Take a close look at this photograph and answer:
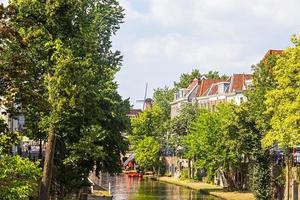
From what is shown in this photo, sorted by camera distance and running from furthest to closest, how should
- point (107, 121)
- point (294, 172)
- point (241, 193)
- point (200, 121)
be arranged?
point (200, 121) → point (241, 193) → point (294, 172) → point (107, 121)

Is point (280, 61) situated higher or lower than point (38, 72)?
higher

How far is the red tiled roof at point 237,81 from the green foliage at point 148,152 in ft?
69.1

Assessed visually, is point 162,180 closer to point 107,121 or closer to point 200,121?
point 200,121

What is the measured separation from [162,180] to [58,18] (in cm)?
7482

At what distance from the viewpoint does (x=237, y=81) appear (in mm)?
102500

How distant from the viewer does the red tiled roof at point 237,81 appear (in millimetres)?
100812

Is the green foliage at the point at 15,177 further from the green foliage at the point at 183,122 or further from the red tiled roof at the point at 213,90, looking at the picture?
the red tiled roof at the point at 213,90

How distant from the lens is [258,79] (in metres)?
56.3

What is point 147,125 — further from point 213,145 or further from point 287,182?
point 287,182

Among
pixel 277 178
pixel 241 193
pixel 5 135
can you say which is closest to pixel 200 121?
pixel 241 193

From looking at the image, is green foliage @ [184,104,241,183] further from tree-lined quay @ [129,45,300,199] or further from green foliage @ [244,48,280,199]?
green foliage @ [244,48,280,199]

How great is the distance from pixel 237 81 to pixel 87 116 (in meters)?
65.8

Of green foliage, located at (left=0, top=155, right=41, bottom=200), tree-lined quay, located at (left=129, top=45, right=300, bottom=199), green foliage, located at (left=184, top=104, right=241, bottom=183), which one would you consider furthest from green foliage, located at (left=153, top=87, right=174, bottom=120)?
green foliage, located at (left=0, top=155, right=41, bottom=200)

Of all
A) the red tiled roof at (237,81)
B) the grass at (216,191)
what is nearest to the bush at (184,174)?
the grass at (216,191)
